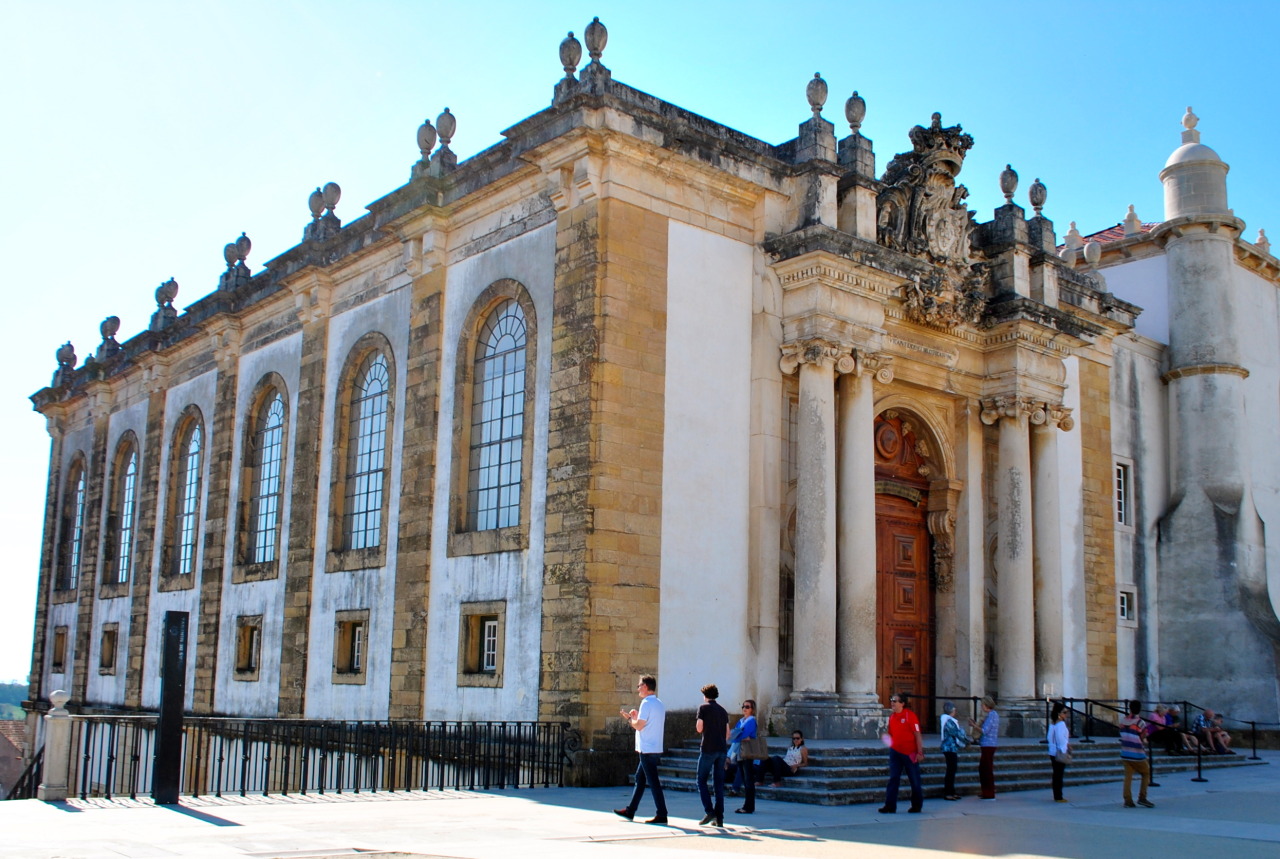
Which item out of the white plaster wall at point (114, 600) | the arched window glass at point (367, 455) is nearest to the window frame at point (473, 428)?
the arched window glass at point (367, 455)

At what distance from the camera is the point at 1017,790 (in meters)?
17.2

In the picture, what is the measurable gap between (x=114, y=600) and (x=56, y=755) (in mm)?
19190

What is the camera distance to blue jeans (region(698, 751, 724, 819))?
12.5m

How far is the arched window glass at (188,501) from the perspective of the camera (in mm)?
29281

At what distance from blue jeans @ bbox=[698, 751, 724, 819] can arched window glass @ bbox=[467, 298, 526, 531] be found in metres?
6.65

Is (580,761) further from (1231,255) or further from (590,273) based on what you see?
(1231,255)

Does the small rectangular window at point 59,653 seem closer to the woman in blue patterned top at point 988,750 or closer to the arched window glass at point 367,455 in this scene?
the arched window glass at point 367,455

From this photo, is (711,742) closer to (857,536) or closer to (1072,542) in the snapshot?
(857,536)

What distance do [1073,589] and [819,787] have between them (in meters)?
10.9

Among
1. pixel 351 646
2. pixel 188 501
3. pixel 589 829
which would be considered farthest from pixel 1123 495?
pixel 188 501

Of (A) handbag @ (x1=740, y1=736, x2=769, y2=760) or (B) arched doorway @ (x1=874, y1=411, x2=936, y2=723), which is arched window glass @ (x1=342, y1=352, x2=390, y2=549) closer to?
(B) arched doorway @ (x1=874, y1=411, x2=936, y2=723)

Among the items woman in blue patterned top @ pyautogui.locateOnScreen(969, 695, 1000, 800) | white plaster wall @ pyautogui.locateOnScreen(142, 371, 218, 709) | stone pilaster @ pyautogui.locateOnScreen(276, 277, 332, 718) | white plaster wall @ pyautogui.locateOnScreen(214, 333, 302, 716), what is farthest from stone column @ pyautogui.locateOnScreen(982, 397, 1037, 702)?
white plaster wall @ pyautogui.locateOnScreen(142, 371, 218, 709)

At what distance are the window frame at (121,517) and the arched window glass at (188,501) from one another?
8.04ft

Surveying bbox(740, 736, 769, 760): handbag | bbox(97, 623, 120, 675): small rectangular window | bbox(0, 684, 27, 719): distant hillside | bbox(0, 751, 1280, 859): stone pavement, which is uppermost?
bbox(97, 623, 120, 675): small rectangular window
